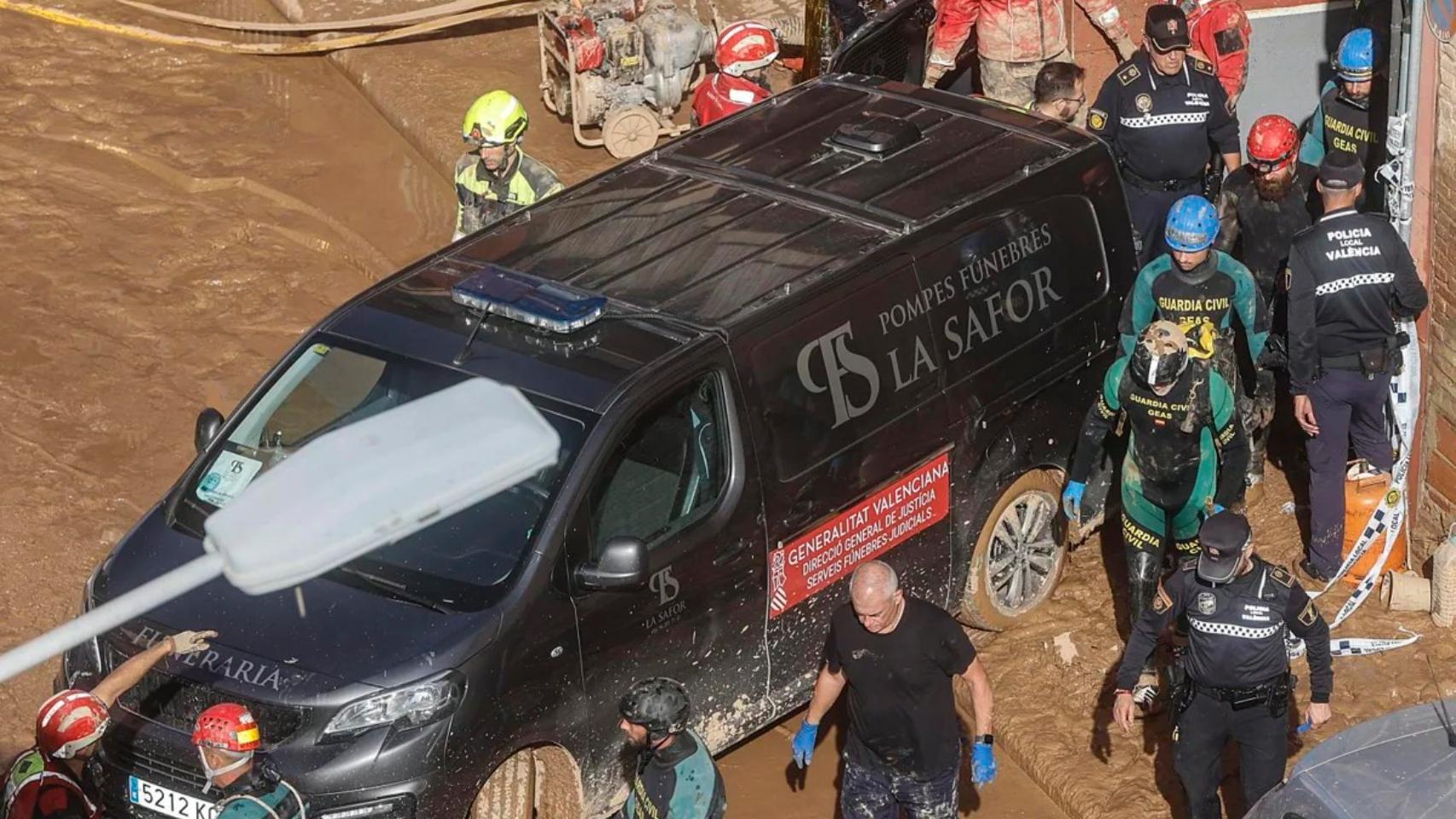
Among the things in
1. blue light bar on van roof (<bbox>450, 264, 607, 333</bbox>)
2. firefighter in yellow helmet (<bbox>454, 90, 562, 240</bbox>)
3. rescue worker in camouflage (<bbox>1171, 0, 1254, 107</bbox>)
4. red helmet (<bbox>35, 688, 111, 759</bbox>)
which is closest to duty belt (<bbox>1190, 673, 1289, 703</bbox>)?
blue light bar on van roof (<bbox>450, 264, 607, 333</bbox>)

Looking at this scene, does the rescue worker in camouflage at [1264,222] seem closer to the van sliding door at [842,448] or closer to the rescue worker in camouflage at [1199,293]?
the rescue worker in camouflage at [1199,293]

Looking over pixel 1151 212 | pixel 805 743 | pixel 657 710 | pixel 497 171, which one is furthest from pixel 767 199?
pixel 657 710

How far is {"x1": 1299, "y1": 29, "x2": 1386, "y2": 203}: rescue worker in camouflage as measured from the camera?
960cm

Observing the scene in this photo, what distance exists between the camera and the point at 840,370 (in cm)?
805

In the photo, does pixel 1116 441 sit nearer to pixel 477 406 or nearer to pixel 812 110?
pixel 812 110

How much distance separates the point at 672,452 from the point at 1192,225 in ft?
8.73

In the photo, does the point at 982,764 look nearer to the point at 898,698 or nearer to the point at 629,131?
the point at 898,698

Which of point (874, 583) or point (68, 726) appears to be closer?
point (68, 726)

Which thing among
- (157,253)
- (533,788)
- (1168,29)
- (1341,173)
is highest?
(1168,29)

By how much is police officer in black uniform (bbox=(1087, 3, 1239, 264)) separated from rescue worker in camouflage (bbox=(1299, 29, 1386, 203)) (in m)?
0.54

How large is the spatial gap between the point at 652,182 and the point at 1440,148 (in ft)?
11.6

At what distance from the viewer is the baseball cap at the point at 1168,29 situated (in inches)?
396

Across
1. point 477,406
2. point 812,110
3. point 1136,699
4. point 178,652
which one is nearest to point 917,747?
point 1136,699

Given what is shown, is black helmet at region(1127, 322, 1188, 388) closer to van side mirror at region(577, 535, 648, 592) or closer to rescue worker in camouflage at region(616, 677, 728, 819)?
van side mirror at region(577, 535, 648, 592)
